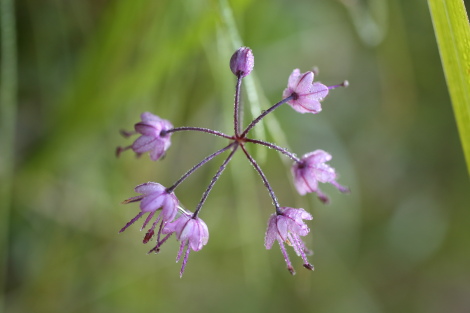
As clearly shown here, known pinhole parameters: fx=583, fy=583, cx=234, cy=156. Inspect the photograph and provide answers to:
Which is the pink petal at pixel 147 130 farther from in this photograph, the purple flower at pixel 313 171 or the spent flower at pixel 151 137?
the purple flower at pixel 313 171

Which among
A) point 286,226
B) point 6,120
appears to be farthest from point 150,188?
point 6,120

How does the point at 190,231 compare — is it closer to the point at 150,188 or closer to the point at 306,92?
the point at 150,188

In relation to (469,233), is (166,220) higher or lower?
higher

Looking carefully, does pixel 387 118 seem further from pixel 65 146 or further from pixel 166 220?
pixel 166 220

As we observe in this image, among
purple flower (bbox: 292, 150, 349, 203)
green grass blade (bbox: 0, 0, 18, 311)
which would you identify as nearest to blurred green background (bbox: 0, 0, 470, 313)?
green grass blade (bbox: 0, 0, 18, 311)

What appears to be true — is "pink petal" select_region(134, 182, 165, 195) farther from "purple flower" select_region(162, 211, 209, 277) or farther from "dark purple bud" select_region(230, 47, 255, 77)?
"dark purple bud" select_region(230, 47, 255, 77)

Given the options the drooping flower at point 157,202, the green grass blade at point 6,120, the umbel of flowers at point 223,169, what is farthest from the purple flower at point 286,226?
the green grass blade at point 6,120

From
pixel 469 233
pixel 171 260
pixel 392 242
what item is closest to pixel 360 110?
pixel 392 242
